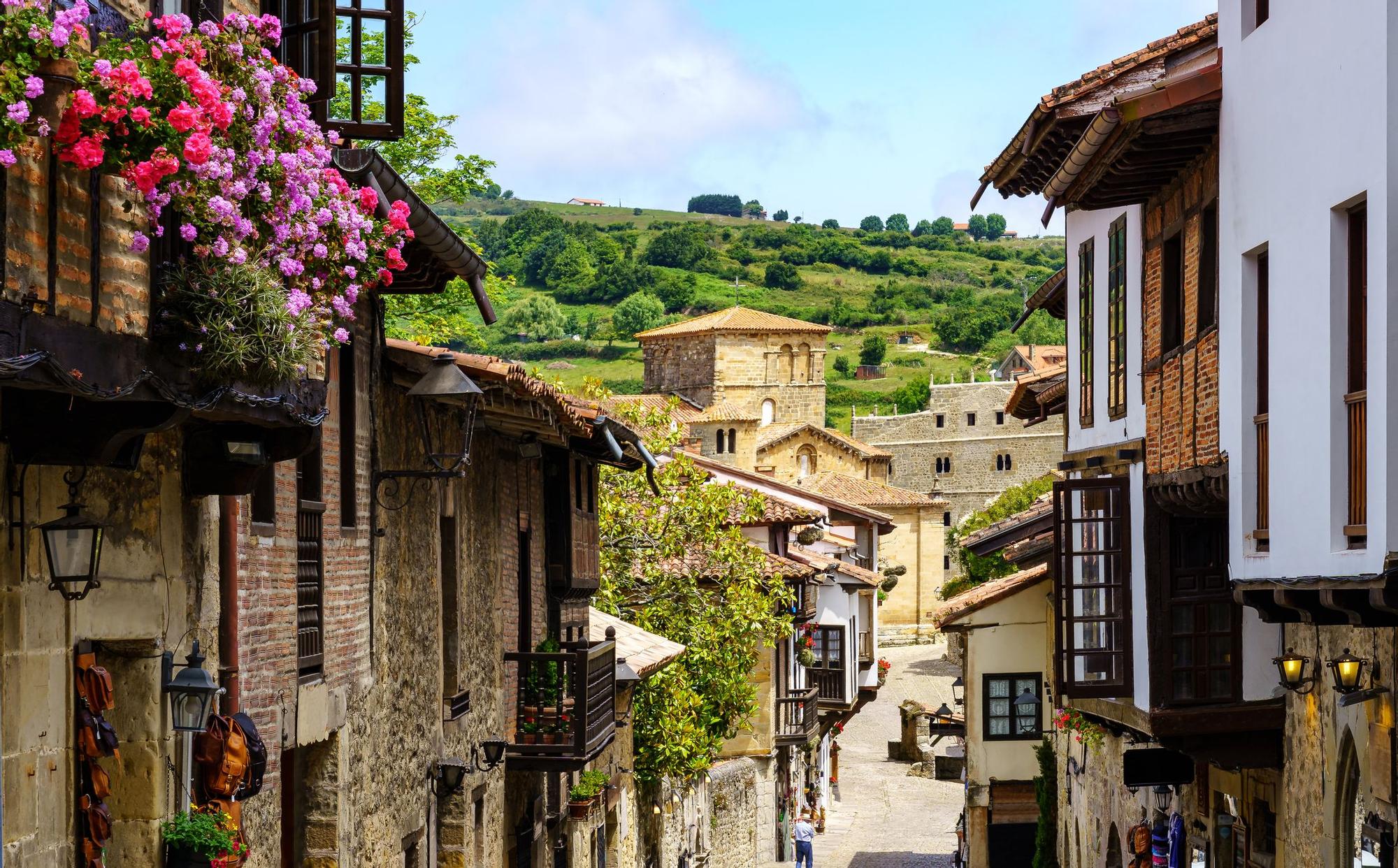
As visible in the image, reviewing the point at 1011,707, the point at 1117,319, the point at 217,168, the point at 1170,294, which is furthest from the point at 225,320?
the point at 1011,707

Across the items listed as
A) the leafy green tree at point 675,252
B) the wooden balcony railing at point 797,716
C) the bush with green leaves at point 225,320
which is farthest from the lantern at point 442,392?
the leafy green tree at point 675,252

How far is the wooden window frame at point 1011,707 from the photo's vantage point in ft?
101

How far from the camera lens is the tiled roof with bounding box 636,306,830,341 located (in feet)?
344

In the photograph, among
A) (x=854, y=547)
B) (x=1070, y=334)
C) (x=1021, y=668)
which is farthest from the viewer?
(x=854, y=547)

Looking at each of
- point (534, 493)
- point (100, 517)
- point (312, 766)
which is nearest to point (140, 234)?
point (100, 517)

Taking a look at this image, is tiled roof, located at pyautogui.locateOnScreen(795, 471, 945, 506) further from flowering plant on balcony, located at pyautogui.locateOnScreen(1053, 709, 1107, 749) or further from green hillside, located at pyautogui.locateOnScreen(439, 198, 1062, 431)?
flowering plant on balcony, located at pyautogui.locateOnScreen(1053, 709, 1107, 749)

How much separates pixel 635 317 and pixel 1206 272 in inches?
5901

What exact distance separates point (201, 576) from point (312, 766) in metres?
2.77

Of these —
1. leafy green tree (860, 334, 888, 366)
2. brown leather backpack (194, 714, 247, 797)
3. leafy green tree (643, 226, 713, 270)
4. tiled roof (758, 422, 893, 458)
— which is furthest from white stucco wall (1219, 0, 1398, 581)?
leafy green tree (643, 226, 713, 270)

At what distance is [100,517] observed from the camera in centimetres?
783

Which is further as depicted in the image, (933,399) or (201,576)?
(933,399)

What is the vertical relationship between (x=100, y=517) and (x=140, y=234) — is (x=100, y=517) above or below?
below

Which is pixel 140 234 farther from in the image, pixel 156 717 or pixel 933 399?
pixel 933 399

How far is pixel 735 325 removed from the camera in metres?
105
